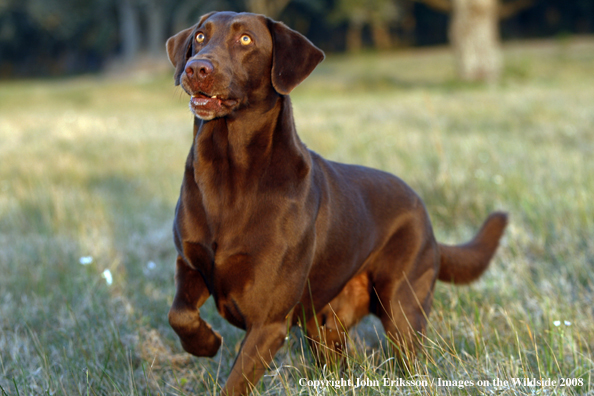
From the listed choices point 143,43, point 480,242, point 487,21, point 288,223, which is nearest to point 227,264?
point 288,223

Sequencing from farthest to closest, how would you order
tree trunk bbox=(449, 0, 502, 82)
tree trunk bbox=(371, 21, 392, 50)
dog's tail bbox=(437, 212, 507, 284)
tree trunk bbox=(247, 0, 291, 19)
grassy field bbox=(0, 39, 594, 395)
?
tree trunk bbox=(371, 21, 392, 50)
tree trunk bbox=(247, 0, 291, 19)
tree trunk bbox=(449, 0, 502, 82)
dog's tail bbox=(437, 212, 507, 284)
grassy field bbox=(0, 39, 594, 395)

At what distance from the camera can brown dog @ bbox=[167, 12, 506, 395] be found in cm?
209

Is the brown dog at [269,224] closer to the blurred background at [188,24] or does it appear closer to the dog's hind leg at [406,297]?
the dog's hind leg at [406,297]

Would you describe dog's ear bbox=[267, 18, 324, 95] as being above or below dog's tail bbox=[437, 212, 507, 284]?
above

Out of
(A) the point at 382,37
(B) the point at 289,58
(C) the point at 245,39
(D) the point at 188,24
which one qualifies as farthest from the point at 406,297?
(A) the point at 382,37

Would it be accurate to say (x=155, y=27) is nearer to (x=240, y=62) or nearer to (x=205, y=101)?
(x=240, y=62)

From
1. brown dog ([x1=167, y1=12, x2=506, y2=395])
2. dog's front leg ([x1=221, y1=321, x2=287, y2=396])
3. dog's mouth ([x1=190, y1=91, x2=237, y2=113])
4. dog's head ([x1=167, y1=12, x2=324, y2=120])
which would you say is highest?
dog's head ([x1=167, y1=12, x2=324, y2=120])

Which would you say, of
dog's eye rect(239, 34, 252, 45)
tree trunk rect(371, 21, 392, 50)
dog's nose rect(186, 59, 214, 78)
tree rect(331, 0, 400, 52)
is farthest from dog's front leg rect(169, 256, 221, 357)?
tree trunk rect(371, 21, 392, 50)

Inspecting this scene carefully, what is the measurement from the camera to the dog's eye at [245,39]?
7.63 ft

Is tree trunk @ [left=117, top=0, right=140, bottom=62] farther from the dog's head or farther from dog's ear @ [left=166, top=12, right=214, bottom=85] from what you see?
the dog's head

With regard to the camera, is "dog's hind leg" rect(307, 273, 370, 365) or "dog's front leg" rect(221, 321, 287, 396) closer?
"dog's front leg" rect(221, 321, 287, 396)

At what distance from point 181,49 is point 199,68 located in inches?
19.8

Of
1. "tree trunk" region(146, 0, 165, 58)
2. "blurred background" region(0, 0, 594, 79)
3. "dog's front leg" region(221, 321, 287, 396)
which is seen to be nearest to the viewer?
"dog's front leg" region(221, 321, 287, 396)

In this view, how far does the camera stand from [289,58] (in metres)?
2.32
